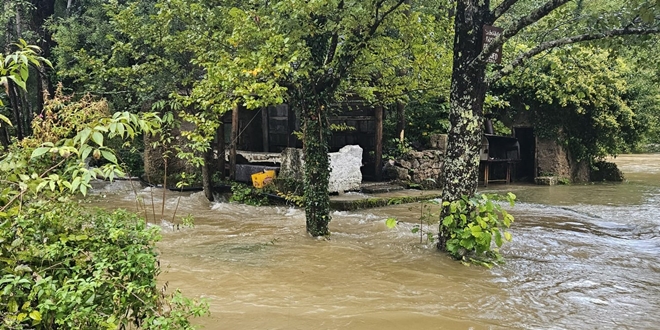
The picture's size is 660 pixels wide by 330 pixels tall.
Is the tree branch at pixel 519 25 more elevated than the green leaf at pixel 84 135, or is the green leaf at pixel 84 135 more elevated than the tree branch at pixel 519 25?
the tree branch at pixel 519 25

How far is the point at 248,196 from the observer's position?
39.8ft

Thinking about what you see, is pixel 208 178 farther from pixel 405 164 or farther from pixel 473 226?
pixel 473 226

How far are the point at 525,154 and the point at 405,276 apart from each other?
13291 mm

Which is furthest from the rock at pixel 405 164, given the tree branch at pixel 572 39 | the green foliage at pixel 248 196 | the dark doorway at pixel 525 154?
the tree branch at pixel 572 39

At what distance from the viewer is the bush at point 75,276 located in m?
2.29

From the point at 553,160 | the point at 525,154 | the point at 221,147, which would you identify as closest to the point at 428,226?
the point at 221,147

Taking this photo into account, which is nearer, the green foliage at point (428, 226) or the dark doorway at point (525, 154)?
the green foliage at point (428, 226)

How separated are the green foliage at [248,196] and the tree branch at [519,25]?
23.6 feet

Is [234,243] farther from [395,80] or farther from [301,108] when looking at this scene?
[395,80]

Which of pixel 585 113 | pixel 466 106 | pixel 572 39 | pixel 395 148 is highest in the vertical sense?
pixel 572 39

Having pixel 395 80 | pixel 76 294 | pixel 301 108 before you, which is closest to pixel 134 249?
pixel 76 294

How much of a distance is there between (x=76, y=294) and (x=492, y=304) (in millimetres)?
3930

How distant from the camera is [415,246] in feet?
23.6

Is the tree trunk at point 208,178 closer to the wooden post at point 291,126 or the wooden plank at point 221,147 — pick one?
the wooden plank at point 221,147
